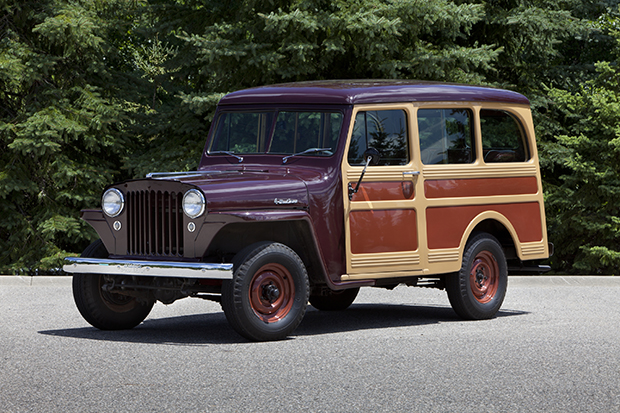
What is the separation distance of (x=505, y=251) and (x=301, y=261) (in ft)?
10.7

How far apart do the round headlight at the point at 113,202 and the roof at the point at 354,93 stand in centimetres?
177

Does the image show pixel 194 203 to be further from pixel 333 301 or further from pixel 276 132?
pixel 333 301

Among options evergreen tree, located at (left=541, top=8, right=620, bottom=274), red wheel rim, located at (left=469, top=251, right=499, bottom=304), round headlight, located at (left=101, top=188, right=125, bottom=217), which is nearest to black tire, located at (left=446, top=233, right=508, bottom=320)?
red wheel rim, located at (left=469, top=251, right=499, bottom=304)

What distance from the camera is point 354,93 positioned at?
8.63 meters

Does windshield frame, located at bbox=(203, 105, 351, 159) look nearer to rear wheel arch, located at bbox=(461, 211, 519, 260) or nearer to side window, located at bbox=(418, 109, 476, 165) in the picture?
side window, located at bbox=(418, 109, 476, 165)

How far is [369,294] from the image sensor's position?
A: 12516 millimetres

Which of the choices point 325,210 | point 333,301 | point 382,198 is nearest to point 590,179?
A: point 333,301

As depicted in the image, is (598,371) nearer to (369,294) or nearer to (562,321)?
(562,321)

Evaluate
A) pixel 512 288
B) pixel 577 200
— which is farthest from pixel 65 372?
pixel 577 200

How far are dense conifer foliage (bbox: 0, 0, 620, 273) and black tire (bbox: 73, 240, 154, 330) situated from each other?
7.65 metres

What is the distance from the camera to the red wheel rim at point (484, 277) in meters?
9.66

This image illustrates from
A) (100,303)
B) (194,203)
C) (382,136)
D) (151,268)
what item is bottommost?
(100,303)

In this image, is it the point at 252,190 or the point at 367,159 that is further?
the point at 367,159

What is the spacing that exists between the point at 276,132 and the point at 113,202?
68.4 inches
